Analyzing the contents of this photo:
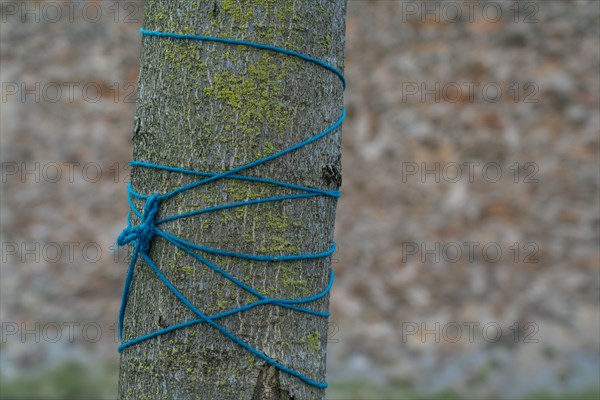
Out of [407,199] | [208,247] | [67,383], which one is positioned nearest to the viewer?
[208,247]

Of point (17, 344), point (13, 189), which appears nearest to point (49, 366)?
point (17, 344)

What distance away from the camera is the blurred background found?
13.8 ft

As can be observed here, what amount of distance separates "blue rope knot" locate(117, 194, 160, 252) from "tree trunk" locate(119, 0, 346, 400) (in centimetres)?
2

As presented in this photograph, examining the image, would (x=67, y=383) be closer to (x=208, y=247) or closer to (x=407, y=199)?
(x=407, y=199)

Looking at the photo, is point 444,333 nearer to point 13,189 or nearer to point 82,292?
point 82,292

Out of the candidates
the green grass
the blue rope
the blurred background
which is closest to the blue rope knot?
the blue rope

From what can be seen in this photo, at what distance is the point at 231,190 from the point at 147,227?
166 millimetres

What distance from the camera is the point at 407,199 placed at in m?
4.56

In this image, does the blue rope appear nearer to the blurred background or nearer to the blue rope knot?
the blue rope knot

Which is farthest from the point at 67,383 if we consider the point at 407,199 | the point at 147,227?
the point at 147,227

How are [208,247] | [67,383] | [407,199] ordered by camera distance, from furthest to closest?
1. [407,199]
2. [67,383]
3. [208,247]

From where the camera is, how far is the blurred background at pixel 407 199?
419cm

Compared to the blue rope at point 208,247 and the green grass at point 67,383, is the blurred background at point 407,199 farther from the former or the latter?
the blue rope at point 208,247

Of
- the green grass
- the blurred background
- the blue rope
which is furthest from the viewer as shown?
the blurred background
